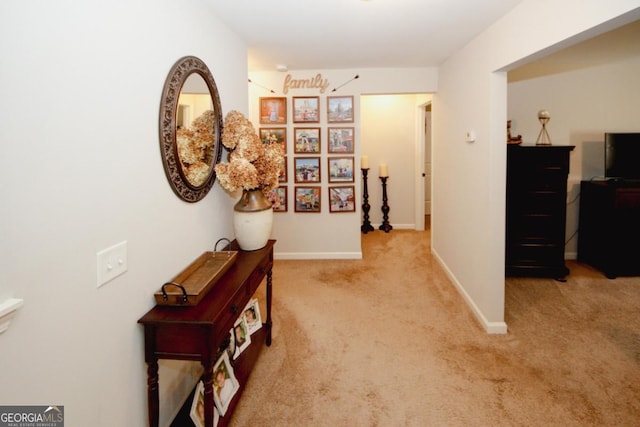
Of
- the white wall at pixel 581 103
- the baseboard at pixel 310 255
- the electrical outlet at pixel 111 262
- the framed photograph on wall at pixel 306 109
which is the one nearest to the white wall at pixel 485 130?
the white wall at pixel 581 103

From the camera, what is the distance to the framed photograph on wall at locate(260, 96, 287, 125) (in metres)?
4.47

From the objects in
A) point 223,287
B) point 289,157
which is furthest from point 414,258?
point 223,287

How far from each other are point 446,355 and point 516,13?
2.37 m

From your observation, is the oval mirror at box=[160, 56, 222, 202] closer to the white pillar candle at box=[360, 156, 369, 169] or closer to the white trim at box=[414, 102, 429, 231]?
the white pillar candle at box=[360, 156, 369, 169]

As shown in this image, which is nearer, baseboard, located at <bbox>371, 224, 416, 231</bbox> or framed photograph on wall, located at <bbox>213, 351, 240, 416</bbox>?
framed photograph on wall, located at <bbox>213, 351, 240, 416</bbox>

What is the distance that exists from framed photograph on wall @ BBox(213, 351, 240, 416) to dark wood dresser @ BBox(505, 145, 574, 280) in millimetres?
3159

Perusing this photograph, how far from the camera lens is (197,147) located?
6.59 feet

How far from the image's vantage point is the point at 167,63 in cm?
171

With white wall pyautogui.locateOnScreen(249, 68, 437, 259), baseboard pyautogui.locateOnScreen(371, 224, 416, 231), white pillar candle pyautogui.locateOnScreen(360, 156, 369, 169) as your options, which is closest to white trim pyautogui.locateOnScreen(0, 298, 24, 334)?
white wall pyautogui.locateOnScreen(249, 68, 437, 259)

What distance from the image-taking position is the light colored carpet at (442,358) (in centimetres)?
196

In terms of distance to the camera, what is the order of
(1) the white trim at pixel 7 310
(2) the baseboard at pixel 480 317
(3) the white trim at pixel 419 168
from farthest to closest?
(3) the white trim at pixel 419 168 → (2) the baseboard at pixel 480 317 → (1) the white trim at pixel 7 310

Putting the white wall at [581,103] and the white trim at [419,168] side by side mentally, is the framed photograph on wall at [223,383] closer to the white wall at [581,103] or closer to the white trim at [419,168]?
the white wall at [581,103]

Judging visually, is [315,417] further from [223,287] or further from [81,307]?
[81,307]

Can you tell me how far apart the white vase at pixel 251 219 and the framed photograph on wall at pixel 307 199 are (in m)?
2.31
